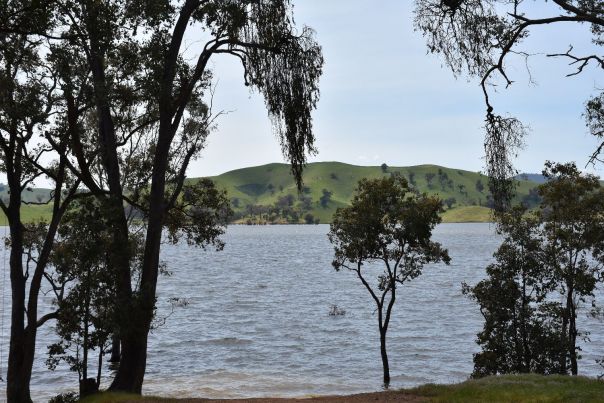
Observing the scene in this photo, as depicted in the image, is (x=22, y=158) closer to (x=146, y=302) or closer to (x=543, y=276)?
(x=146, y=302)

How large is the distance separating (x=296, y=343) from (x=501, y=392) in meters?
39.2

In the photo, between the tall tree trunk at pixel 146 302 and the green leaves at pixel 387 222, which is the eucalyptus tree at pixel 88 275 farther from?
the green leaves at pixel 387 222

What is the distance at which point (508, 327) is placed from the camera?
36375mm

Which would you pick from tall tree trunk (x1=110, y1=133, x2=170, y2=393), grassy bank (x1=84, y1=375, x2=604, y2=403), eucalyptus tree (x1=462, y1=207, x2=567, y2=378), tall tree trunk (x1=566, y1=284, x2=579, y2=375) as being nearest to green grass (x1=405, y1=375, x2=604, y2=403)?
grassy bank (x1=84, y1=375, x2=604, y2=403)

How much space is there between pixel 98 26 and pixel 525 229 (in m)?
26.2

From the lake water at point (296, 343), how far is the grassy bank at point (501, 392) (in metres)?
5.18

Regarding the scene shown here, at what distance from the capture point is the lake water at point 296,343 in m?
42.7

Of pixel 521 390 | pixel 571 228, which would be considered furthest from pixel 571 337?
pixel 521 390

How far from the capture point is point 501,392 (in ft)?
63.6

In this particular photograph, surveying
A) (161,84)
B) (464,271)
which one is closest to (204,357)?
(161,84)

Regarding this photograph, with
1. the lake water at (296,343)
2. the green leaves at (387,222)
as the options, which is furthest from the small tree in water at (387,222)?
the lake water at (296,343)

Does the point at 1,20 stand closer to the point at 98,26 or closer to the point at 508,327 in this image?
the point at 98,26

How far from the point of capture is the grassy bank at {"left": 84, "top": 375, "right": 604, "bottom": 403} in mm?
18672

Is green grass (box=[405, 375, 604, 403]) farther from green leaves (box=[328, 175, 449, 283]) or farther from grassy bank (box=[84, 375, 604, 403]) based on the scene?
green leaves (box=[328, 175, 449, 283])
